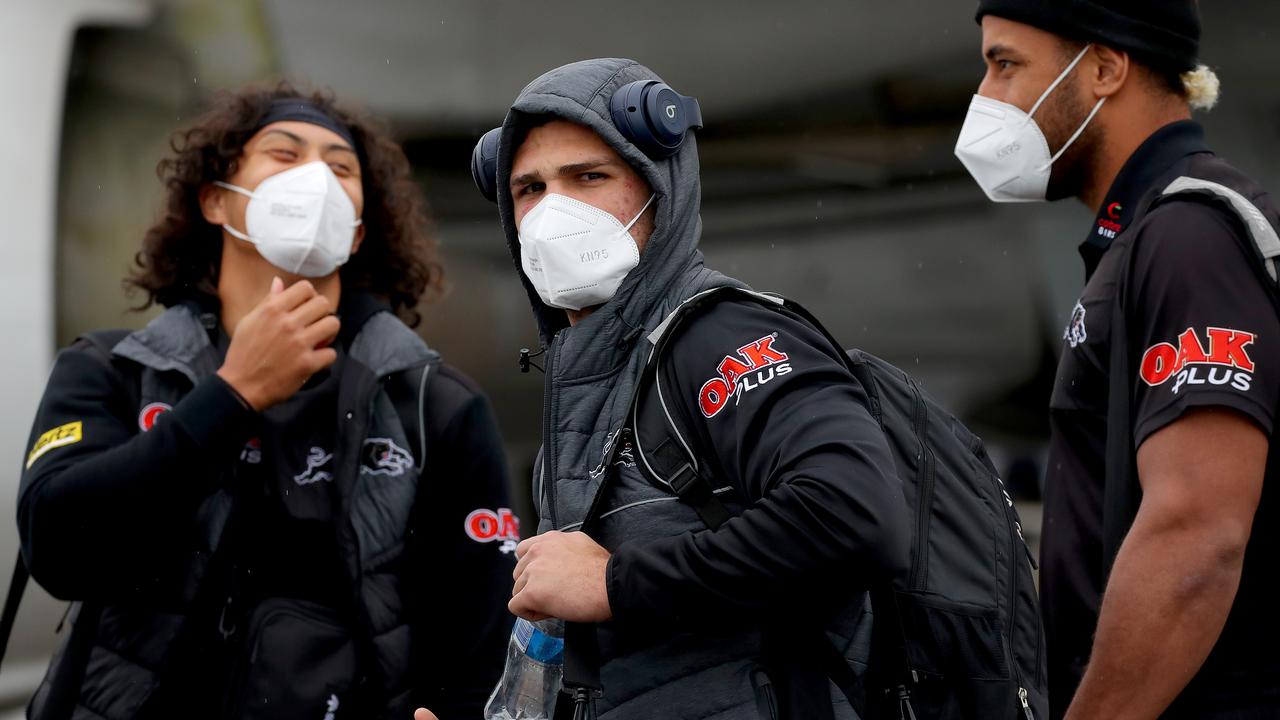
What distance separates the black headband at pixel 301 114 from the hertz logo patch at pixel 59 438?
29.5 inches

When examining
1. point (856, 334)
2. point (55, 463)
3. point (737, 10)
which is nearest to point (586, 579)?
point (55, 463)

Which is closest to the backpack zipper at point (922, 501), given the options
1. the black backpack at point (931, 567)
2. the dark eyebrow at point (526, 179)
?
the black backpack at point (931, 567)

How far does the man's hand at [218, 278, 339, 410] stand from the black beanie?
1.45 meters

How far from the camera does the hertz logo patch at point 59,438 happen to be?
241 cm

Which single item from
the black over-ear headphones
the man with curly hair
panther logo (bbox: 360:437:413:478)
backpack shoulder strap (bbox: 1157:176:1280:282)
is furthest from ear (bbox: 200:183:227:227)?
backpack shoulder strap (bbox: 1157:176:1280:282)

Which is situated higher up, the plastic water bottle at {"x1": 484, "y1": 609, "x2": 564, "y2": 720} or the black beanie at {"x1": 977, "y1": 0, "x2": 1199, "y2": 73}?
the black beanie at {"x1": 977, "y1": 0, "x2": 1199, "y2": 73}

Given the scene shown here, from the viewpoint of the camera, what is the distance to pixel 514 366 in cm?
438

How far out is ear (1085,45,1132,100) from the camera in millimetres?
2168

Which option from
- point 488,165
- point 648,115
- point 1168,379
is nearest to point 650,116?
point 648,115

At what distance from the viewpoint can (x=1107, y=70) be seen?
2184 millimetres

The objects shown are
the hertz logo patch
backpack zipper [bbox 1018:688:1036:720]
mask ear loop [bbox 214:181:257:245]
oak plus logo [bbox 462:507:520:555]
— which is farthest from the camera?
mask ear loop [bbox 214:181:257:245]

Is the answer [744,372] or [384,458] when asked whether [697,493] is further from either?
[384,458]

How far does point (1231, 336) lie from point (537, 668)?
1.02 m

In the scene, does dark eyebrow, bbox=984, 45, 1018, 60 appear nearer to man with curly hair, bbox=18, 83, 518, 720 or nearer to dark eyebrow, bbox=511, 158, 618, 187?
dark eyebrow, bbox=511, 158, 618, 187
